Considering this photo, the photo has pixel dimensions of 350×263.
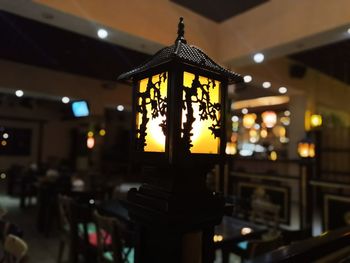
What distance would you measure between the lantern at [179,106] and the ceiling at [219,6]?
329 cm

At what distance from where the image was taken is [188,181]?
98 centimetres

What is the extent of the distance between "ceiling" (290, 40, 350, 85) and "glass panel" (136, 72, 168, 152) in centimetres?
550

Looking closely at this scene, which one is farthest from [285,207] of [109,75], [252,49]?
[109,75]

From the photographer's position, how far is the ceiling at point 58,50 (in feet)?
15.4

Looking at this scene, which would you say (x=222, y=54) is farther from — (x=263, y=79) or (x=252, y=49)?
(x=263, y=79)

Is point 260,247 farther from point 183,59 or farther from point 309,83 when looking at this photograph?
point 309,83

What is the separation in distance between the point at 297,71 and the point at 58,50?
548 cm

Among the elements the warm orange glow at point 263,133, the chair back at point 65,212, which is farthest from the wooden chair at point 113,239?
the warm orange glow at point 263,133

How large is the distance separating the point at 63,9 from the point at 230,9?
2436mm

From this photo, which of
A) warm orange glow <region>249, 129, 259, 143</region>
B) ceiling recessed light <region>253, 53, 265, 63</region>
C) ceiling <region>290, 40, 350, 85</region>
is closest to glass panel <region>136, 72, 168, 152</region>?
ceiling recessed light <region>253, 53, 265, 63</region>

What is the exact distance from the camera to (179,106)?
0.91 m

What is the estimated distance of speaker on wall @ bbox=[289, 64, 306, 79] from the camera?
6.65 m

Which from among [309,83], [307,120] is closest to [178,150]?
[307,120]

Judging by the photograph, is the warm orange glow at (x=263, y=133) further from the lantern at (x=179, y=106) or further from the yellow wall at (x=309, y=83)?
the lantern at (x=179, y=106)
